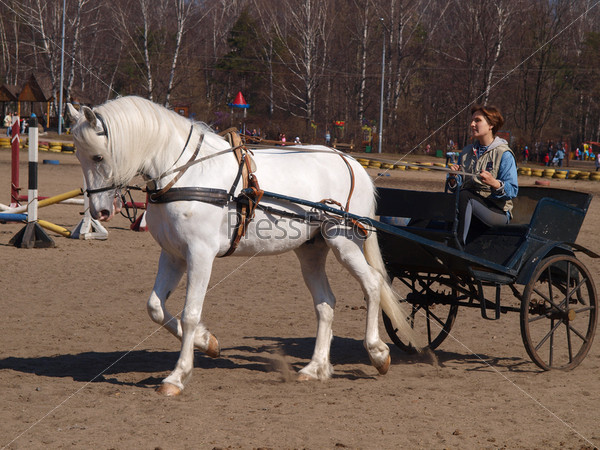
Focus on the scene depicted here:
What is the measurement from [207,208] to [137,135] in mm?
670

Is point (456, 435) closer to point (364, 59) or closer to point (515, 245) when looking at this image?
point (515, 245)

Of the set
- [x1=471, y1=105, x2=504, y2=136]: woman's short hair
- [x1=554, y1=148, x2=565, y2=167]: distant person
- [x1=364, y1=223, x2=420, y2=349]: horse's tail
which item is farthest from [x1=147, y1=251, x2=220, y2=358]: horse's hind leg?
[x1=554, y1=148, x2=565, y2=167]: distant person

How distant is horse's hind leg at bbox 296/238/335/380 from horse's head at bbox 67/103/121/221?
168cm

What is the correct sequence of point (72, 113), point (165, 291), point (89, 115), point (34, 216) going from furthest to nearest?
point (34, 216) < point (165, 291) < point (72, 113) < point (89, 115)

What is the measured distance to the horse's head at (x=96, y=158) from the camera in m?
4.65

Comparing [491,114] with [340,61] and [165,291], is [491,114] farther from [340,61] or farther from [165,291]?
[340,61]

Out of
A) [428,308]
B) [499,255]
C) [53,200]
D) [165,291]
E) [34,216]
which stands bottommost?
[34,216]

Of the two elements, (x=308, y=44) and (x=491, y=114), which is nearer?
(x=491, y=114)

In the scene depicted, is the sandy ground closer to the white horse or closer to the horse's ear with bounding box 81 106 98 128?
the white horse

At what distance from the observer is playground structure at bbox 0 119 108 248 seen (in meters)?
10.2

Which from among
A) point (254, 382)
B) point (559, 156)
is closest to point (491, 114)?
point (254, 382)

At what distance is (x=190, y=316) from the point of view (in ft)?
16.4

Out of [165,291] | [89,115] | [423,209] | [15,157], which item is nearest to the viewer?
[89,115]

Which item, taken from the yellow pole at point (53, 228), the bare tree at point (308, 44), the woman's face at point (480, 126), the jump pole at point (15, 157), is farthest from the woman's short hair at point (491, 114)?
the bare tree at point (308, 44)
